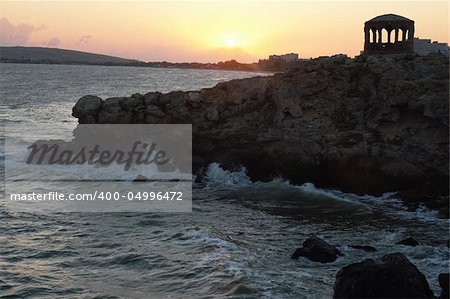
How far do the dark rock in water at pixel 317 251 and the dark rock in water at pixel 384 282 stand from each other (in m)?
3.93

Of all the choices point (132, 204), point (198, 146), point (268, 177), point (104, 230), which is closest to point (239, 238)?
point (104, 230)

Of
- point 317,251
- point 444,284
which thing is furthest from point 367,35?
point 444,284

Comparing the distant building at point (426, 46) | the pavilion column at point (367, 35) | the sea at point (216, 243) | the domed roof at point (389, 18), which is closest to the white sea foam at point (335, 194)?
the sea at point (216, 243)

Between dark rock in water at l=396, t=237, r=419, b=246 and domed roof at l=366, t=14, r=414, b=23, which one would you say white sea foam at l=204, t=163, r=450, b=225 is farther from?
domed roof at l=366, t=14, r=414, b=23

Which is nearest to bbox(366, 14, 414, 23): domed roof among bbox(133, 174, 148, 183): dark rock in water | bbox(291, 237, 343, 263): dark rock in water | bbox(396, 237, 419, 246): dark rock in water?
bbox(133, 174, 148, 183): dark rock in water

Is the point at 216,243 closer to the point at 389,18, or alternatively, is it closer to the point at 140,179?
the point at 140,179

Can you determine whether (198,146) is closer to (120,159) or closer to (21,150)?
(120,159)

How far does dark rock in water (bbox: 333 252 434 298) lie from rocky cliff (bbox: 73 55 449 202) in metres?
14.0

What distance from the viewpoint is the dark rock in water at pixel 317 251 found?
19.4 m

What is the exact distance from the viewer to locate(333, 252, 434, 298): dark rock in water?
14477 mm

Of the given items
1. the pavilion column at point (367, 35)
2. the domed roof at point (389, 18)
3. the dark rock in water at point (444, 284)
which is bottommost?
the dark rock in water at point (444, 284)

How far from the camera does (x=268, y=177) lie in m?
33.1

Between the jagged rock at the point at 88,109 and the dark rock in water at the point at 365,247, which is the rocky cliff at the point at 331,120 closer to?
the jagged rock at the point at 88,109

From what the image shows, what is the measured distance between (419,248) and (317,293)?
20.5 feet
